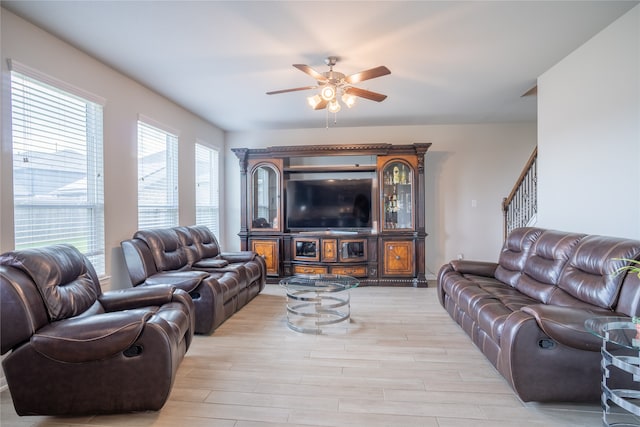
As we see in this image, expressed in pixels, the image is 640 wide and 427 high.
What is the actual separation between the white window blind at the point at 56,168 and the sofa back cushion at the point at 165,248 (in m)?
0.43

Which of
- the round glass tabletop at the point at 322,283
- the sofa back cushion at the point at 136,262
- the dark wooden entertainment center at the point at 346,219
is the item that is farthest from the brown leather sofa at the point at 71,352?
the dark wooden entertainment center at the point at 346,219

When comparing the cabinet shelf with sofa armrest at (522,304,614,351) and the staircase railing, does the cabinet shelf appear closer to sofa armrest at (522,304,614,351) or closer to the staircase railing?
the staircase railing

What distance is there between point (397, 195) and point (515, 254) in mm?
2334

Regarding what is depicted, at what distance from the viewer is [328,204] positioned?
557 centimetres

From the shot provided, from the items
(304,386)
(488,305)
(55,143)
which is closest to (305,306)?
(304,386)

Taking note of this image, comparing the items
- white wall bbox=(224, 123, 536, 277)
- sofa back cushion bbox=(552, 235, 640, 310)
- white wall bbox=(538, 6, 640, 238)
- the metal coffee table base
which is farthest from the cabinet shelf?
sofa back cushion bbox=(552, 235, 640, 310)

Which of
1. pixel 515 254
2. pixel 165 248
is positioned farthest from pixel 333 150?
pixel 515 254

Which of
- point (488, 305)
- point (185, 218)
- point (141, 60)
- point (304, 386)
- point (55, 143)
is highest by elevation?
point (141, 60)

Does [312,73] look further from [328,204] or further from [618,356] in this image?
[328,204]

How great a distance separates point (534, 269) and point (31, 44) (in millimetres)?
4567

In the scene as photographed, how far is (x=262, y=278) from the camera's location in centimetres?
463

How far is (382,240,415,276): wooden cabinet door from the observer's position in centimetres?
522

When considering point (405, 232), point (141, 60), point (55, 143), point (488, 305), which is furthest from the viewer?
point (405, 232)

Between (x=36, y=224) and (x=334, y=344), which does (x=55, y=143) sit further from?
(x=334, y=344)
